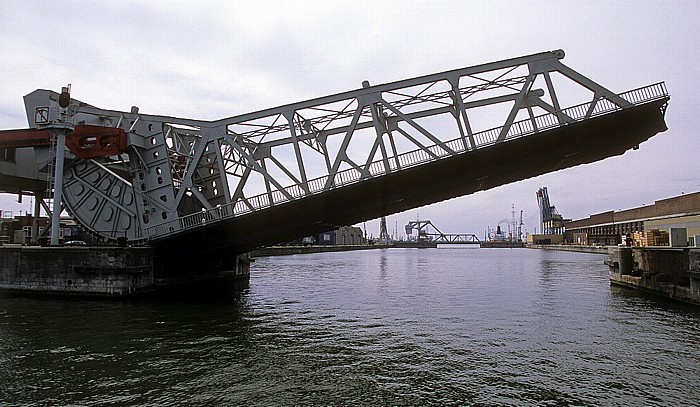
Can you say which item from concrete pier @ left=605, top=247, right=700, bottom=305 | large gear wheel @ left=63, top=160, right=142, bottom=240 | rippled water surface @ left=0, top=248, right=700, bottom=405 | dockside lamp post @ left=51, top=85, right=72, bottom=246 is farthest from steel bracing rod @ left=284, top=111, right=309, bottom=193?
concrete pier @ left=605, top=247, right=700, bottom=305

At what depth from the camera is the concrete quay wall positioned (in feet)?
85.7

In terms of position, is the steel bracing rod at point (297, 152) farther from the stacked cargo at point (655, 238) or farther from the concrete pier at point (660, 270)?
the stacked cargo at point (655, 238)

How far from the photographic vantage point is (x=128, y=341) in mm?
16016

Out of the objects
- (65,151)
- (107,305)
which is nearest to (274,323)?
(107,305)

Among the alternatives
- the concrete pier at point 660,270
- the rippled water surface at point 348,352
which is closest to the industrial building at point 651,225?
the concrete pier at point 660,270

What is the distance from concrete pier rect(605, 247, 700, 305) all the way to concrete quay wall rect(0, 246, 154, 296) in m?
28.7

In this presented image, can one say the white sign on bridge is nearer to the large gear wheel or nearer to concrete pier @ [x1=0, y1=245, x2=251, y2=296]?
the large gear wheel

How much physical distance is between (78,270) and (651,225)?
212 feet

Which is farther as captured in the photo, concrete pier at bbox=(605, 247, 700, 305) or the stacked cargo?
the stacked cargo

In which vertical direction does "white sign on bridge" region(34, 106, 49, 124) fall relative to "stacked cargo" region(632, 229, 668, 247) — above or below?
above

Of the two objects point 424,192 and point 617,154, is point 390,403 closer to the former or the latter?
point 424,192

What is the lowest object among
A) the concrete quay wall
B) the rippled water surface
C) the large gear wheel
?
the rippled water surface

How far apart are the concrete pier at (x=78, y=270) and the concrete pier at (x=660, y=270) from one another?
94.0 feet

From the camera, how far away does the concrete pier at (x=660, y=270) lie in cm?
2339
